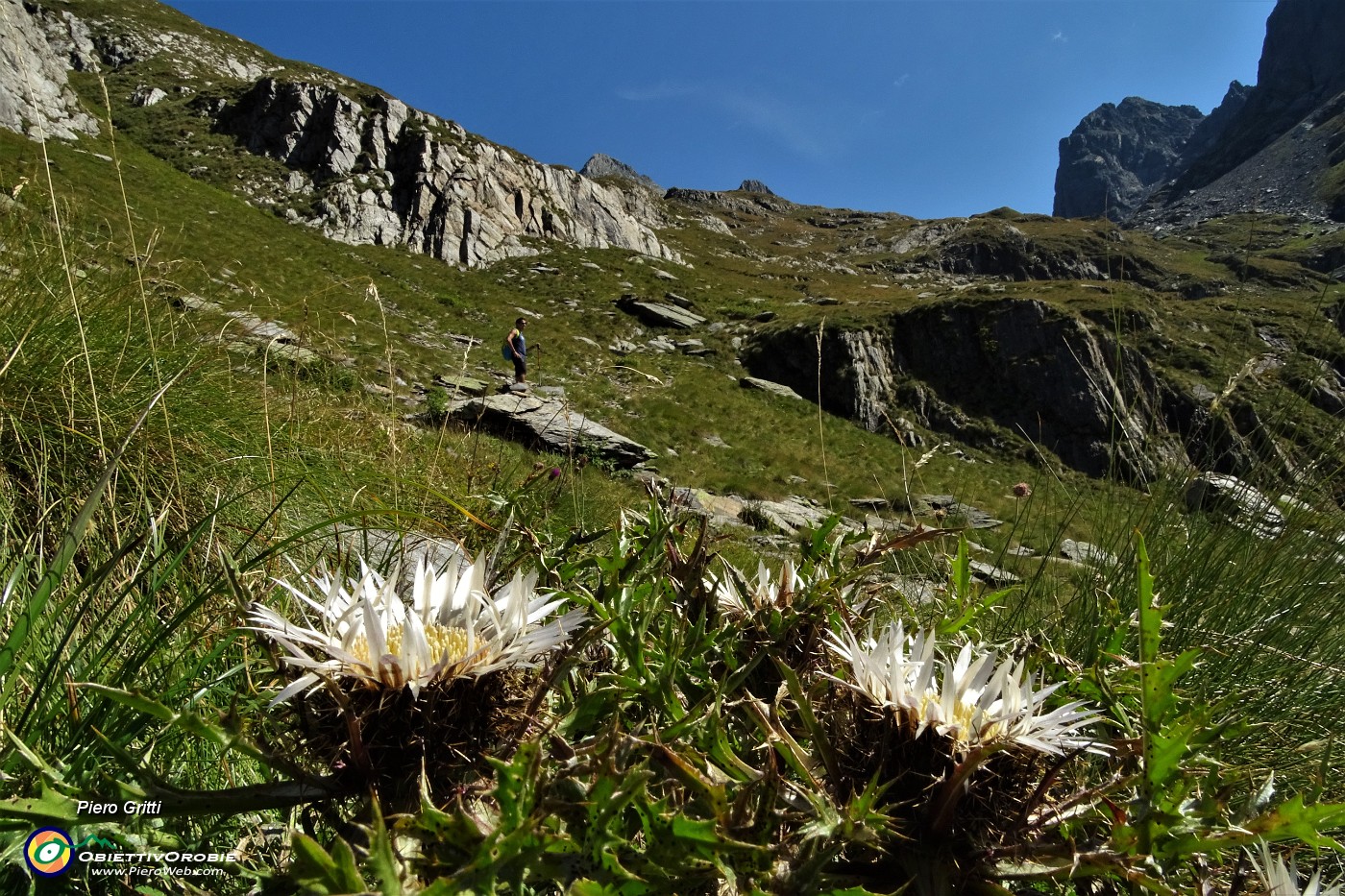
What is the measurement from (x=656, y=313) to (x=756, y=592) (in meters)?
31.2

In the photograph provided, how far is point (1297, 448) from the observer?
238cm

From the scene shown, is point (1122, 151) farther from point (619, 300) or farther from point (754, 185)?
point (619, 300)

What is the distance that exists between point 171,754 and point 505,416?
8700mm

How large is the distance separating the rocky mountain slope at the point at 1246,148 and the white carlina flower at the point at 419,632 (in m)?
39.2

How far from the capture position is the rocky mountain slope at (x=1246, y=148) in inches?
3105

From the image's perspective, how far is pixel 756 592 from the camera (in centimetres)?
132

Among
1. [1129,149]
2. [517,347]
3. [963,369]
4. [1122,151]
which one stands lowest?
[517,347]

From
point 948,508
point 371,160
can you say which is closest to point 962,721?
point 948,508

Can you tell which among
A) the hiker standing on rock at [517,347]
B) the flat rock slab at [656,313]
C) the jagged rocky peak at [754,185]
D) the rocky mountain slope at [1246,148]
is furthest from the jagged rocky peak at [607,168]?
the hiker standing on rock at [517,347]

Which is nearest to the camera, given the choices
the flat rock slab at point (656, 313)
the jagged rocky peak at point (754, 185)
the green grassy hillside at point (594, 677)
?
the green grassy hillside at point (594, 677)

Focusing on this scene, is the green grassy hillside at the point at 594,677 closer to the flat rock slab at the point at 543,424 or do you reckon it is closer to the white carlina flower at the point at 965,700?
the white carlina flower at the point at 965,700

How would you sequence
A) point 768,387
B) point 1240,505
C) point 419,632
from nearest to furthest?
point 419,632 → point 1240,505 → point 768,387

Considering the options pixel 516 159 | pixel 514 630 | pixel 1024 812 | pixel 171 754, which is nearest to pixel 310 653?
pixel 514 630

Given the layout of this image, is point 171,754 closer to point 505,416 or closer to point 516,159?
point 505,416
